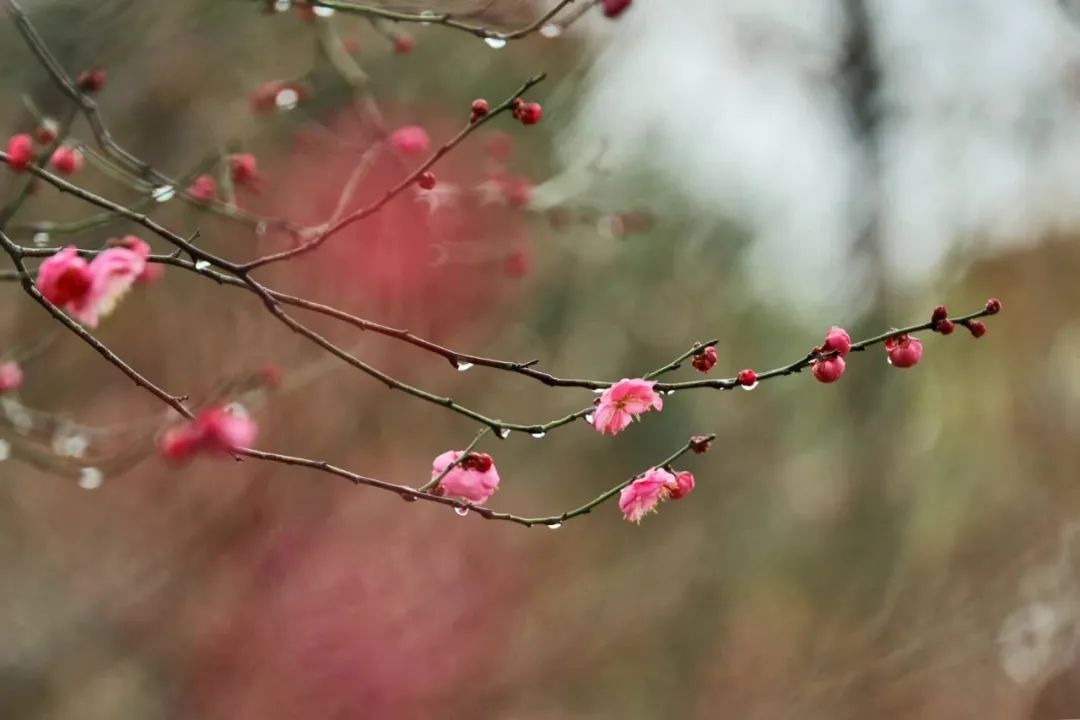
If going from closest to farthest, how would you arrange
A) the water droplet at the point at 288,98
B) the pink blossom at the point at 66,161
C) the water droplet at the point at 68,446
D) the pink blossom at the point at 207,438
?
1. the pink blossom at the point at 207,438
2. the pink blossom at the point at 66,161
3. the water droplet at the point at 288,98
4. the water droplet at the point at 68,446

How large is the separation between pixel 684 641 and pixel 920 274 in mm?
956

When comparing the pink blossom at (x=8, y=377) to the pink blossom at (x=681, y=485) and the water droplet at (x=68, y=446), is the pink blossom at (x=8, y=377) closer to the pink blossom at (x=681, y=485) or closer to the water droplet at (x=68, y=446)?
the water droplet at (x=68, y=446)

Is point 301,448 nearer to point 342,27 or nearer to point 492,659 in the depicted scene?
point 492,659

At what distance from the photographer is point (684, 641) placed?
1863 millimetres

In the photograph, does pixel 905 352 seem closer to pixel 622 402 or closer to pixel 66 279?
pixel 622 402

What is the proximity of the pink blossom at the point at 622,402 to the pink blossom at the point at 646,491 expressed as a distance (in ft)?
0.19

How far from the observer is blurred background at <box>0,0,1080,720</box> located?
147cm

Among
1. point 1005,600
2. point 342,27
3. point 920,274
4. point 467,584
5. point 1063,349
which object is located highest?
point 342,27

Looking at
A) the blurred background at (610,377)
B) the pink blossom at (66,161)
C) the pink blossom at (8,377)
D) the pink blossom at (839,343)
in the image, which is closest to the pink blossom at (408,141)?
the blurred background at (610,377)

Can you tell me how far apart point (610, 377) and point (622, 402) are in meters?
1.22

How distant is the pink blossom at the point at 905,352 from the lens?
0.57 m

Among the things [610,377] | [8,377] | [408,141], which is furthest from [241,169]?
[610,377]

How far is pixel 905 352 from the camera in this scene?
22.5 inches

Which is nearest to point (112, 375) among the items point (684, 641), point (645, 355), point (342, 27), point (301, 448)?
point (301, 448)
